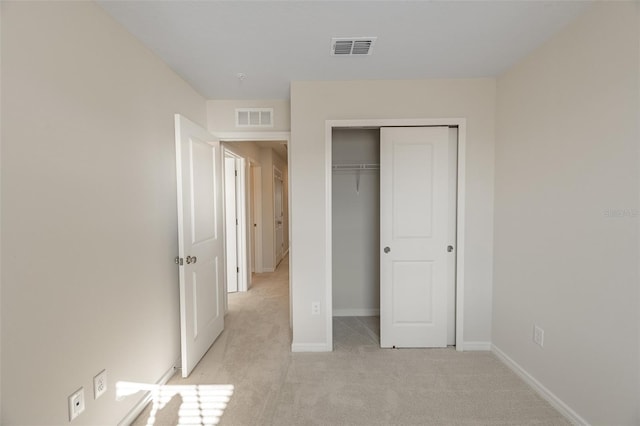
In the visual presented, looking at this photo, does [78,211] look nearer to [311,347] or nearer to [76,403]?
[76,403]

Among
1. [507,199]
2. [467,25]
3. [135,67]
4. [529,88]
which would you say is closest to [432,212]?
[507,199]

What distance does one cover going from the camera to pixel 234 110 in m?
3.00

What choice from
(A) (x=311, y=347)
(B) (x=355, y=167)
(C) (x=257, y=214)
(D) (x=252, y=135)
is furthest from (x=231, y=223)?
(A) (x=311, y=347)

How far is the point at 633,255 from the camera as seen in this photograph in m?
1.41

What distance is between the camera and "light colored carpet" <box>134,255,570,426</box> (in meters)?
1.78

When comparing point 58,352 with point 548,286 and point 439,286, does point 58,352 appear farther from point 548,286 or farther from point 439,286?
point 548,286

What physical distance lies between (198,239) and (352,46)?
2.00m

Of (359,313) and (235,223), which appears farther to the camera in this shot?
(235,223)

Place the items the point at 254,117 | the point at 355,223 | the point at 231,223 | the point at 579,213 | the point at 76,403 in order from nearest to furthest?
the point at 76,403
the point at 579,213
the point at 254,117
the point at 355,223
the point at 231,223

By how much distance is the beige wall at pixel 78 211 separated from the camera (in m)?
1.13

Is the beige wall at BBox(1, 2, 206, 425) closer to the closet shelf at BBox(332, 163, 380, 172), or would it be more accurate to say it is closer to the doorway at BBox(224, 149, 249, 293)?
the closet shelf at BBox(332, 163, 380, 172)

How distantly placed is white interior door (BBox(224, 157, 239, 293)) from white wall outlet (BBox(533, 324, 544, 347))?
12.2ft

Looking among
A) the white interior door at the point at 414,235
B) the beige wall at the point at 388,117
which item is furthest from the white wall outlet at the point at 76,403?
the white interior door at the point at 414,235

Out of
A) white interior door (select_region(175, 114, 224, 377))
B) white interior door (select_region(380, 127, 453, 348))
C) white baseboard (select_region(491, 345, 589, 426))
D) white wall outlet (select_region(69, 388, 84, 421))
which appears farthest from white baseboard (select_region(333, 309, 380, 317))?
white wall outlet (select_region(69, 388, 84, 421))
